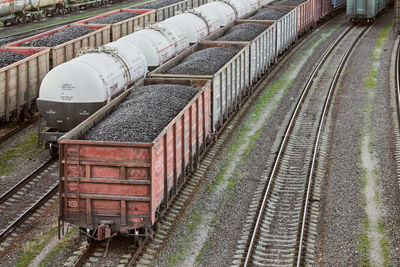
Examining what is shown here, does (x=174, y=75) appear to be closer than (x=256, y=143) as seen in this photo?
Yes

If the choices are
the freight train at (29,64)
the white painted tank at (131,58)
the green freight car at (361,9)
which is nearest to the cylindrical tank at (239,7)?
the freight train at (29,64)

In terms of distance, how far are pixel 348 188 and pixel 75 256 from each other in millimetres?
8697

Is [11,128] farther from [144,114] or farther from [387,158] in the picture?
[387,158]

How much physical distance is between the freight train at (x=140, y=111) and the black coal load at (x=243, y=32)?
0.12 meters

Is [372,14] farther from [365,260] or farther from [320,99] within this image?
[365,260]

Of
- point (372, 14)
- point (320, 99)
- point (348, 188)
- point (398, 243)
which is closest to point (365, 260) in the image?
point (398, 243)

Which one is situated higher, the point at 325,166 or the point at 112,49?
the point at 112,49

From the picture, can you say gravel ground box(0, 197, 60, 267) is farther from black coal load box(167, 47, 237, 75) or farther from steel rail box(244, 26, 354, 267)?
black coal load box(167, 47, 237, 75)

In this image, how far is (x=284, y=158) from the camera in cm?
2114

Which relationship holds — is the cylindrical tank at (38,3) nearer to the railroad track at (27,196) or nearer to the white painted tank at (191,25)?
the white painted tank at (191,25)

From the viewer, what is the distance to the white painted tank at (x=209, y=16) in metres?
33.2

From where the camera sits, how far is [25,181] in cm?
1925

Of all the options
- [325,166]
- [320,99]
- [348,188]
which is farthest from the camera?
[320,99]

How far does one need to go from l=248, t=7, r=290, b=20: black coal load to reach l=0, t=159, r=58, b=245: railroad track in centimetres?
2025
